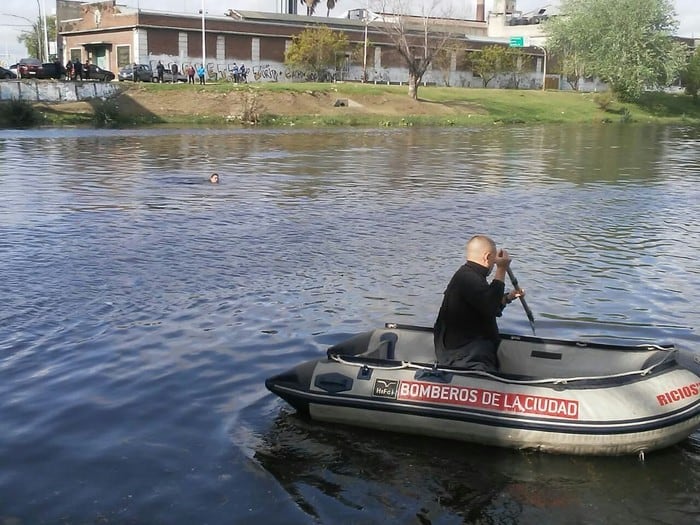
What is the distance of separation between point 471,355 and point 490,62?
80.4 metres

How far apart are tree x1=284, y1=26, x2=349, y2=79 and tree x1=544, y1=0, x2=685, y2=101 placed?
1910 cm

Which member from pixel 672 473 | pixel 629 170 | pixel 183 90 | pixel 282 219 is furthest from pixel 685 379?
pixel 183 90

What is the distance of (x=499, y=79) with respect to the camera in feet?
287

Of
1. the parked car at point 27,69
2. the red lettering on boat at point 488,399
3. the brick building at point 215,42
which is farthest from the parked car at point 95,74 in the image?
the red lettering on boat at point 488,399

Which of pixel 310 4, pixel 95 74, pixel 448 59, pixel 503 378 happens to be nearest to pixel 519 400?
pixel 503 378

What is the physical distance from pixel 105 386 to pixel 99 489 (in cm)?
217

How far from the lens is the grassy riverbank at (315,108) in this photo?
50.5 meters

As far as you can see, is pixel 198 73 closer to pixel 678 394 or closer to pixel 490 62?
pixel 490 62

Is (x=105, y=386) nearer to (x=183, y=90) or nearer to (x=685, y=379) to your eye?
(x=685, y=379)

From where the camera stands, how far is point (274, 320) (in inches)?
432

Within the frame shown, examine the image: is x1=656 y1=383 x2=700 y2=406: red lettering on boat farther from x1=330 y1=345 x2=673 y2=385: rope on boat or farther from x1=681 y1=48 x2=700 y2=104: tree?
x1=681 y1=48 x2=700 y2=104: tree

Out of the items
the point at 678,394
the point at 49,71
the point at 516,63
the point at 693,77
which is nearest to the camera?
the point at 678,394

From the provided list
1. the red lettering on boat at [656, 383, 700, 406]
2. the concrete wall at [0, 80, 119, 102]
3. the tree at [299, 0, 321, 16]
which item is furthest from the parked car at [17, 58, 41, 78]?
the tree at [299, 0, 321, 16]

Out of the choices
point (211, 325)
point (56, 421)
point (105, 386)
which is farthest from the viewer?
point (211, 325)
